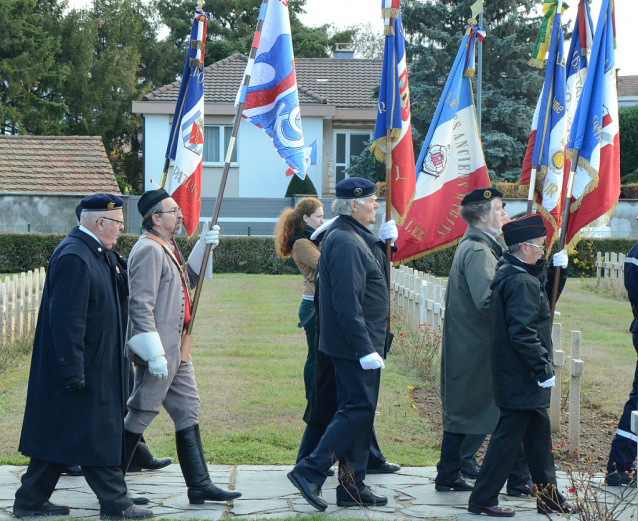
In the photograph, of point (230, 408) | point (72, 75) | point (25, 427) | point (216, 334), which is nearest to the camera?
point (25, 427)

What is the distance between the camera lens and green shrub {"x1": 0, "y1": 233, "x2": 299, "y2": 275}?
2122 centimetres

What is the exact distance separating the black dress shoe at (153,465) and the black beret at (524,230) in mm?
2952

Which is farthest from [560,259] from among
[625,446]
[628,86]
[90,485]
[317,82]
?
[628,86]

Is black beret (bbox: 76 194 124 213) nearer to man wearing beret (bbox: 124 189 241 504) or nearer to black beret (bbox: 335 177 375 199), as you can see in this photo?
man wearing beret (bbox: 124 189 241 504)

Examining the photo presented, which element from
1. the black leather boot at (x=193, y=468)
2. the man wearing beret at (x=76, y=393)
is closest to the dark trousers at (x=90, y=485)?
the man wearing beret at (x=76, y=393)

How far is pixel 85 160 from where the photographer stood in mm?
26922

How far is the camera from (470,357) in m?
5.25

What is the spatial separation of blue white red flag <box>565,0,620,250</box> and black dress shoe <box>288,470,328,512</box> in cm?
306

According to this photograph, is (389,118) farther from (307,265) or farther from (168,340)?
(168,340)

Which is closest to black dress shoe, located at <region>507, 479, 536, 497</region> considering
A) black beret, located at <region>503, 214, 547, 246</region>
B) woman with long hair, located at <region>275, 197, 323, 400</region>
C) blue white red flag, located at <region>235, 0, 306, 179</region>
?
black beret, located at <region>503, 214, 547, 246</region>

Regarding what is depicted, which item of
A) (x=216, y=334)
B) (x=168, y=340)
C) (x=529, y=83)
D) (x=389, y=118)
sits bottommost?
(x=216, y=334)

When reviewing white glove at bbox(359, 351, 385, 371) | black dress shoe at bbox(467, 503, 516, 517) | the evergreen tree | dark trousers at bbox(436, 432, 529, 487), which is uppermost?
the evergreen tree

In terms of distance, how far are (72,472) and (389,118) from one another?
3.53 metres

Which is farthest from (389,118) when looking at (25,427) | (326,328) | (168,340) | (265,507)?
(25,427)
